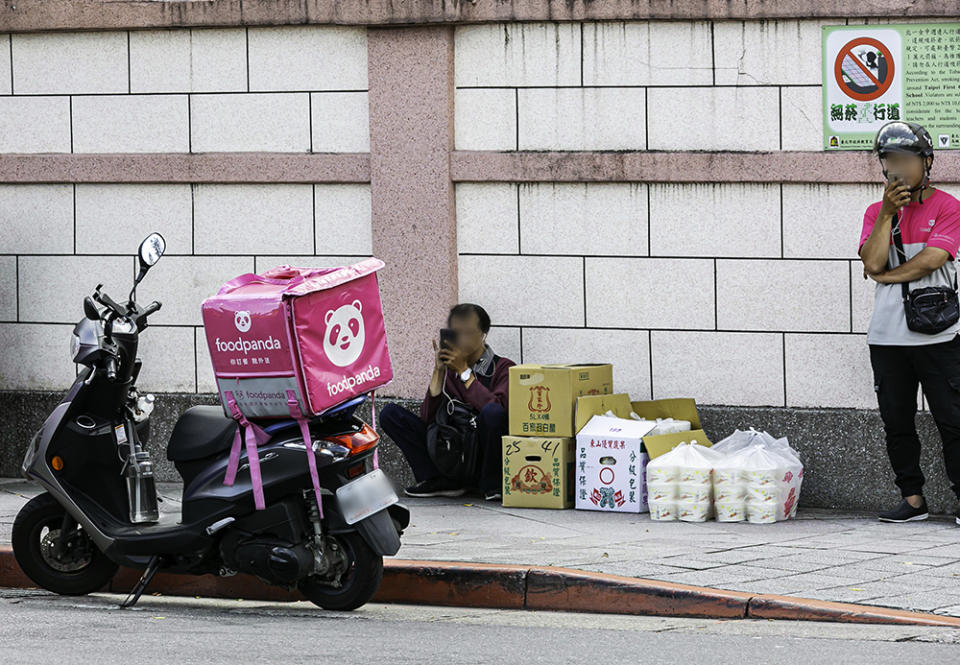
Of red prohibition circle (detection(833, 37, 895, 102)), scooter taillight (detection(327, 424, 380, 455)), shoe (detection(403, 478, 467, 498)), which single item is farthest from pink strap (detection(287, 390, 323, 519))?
red prohibition circle (detection(833, 37, 895, 102))

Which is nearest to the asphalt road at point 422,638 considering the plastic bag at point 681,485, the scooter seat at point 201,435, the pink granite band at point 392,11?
the scooter seat at point 201,435

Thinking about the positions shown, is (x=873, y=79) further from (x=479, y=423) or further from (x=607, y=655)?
(x=607, y=655)

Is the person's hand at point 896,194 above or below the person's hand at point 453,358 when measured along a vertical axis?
above

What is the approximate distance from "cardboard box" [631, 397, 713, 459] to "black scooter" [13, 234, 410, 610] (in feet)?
7.42

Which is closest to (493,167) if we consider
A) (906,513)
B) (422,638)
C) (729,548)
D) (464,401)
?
(464,401)

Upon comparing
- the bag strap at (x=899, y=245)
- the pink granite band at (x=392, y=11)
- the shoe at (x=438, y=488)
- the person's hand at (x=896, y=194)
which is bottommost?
the shoe at (x=438, y=488)

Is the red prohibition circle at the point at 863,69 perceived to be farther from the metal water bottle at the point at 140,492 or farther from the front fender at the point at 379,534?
the metal water bottle at the point at 140,492

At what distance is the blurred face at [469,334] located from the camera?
9.38 meters

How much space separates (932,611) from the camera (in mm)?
6273

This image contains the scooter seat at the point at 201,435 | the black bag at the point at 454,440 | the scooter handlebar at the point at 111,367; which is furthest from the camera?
the black bag at the point at 454,440

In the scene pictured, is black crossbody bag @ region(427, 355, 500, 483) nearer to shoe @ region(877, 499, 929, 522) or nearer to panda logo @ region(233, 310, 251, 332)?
shoe @ region(877, 499, 929, 522)

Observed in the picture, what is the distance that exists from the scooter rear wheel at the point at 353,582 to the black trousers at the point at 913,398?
123 inches

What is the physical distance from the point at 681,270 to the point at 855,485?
1.57 meters

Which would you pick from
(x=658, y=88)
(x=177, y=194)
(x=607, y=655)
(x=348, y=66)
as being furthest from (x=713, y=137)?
(x=607, y=655)
